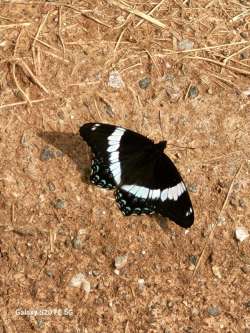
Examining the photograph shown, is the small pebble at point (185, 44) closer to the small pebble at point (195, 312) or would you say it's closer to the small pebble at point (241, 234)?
the small pebble at point (241, 234)

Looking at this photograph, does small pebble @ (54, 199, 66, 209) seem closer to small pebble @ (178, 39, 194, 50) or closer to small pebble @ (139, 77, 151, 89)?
small pebble @ (139, 77, 151, 89)

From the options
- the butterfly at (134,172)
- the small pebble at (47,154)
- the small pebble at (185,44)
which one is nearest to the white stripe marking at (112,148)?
the butterfly at (134,172)

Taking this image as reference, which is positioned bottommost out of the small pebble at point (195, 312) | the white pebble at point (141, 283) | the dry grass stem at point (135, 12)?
the small pebble at point (195, 312)

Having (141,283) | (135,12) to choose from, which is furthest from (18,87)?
(141,283)

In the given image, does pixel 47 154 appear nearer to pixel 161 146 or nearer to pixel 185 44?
pixel 161 146

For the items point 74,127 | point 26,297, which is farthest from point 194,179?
point 26,297

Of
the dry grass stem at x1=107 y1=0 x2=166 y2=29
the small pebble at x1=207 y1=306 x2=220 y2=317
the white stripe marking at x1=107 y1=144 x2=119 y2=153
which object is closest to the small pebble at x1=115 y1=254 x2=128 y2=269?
the small pebble at x1=207 y1=306 x2=220 y2=317
